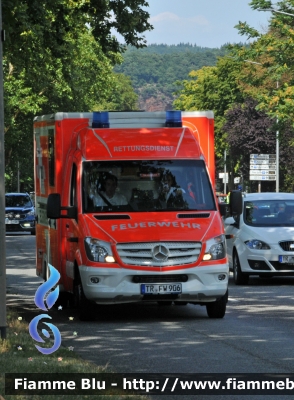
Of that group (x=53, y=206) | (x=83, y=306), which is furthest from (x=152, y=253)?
(x=53, y=206)

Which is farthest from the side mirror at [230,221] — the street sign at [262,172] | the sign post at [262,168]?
the street sign at [262,172]

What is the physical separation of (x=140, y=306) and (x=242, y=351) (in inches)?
233

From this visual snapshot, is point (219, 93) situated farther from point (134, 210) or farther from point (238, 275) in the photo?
point (134, 210)

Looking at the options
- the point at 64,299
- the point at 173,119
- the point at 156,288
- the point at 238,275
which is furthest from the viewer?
the point at 238,275

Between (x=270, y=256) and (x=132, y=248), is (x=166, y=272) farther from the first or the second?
(x=270, y=256)

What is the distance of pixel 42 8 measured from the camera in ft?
64.0

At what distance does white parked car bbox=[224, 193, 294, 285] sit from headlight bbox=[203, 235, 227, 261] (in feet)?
21.1

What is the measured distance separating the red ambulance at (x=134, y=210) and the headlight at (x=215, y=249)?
0.5 inches

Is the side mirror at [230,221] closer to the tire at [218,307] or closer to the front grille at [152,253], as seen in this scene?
the tire at [218,307]

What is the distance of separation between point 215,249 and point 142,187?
1.33 m

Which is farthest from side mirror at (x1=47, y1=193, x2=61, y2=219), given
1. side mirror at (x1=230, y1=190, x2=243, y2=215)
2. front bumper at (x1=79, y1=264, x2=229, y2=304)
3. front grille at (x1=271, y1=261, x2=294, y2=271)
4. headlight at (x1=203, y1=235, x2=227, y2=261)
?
front grille at (x1=271, y1=261, x2=294, y2=271)

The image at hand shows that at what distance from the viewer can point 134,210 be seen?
15180mm

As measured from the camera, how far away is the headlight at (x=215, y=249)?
14836 millimetres

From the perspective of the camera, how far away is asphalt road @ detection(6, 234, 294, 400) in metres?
10.7
